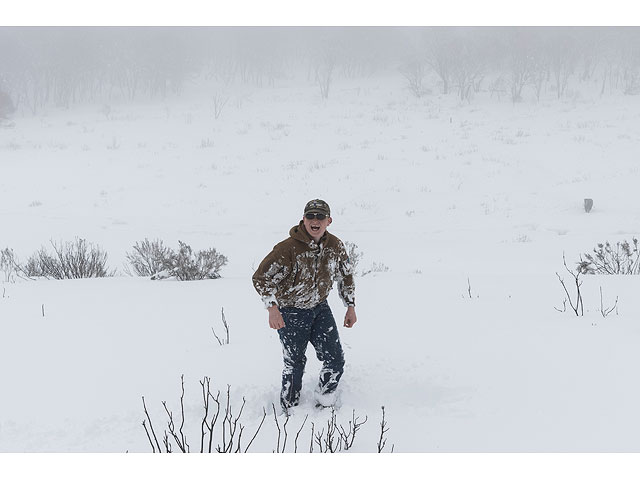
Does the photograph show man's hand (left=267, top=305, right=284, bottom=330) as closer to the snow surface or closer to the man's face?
the man's face

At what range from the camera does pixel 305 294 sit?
2834 mm

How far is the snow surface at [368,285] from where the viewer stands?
276 centimetres

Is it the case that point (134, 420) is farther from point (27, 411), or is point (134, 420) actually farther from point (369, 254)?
point (369, 254)

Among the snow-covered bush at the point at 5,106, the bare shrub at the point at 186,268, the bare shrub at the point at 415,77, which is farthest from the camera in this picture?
the bare shrub at the point at 415,77

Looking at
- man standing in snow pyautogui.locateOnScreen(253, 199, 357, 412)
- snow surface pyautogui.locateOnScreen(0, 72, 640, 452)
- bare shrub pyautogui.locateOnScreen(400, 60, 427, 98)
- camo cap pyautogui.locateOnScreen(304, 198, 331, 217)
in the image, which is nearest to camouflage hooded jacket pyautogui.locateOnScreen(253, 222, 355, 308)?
man standing in snow pyautogui.locateOnScreen(253, 199, 357, 412)

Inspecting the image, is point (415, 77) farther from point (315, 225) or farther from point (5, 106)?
point (315, 225)

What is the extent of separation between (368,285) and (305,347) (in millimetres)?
3131

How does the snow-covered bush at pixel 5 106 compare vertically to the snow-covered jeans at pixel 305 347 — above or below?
above

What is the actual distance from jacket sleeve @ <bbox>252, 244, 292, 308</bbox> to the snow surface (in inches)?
31.7

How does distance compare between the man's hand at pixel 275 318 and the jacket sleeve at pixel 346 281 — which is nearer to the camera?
the man's hand at pixel 275 318

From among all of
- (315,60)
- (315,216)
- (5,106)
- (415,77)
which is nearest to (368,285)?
(315,216)

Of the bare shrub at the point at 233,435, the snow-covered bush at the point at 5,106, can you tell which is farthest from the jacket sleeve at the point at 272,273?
the snow-covered bush at the point at 5,106

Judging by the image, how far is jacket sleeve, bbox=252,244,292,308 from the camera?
9.02ft

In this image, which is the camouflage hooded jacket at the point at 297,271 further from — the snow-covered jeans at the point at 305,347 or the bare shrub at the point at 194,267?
the bare shrub at the point at 194,267
